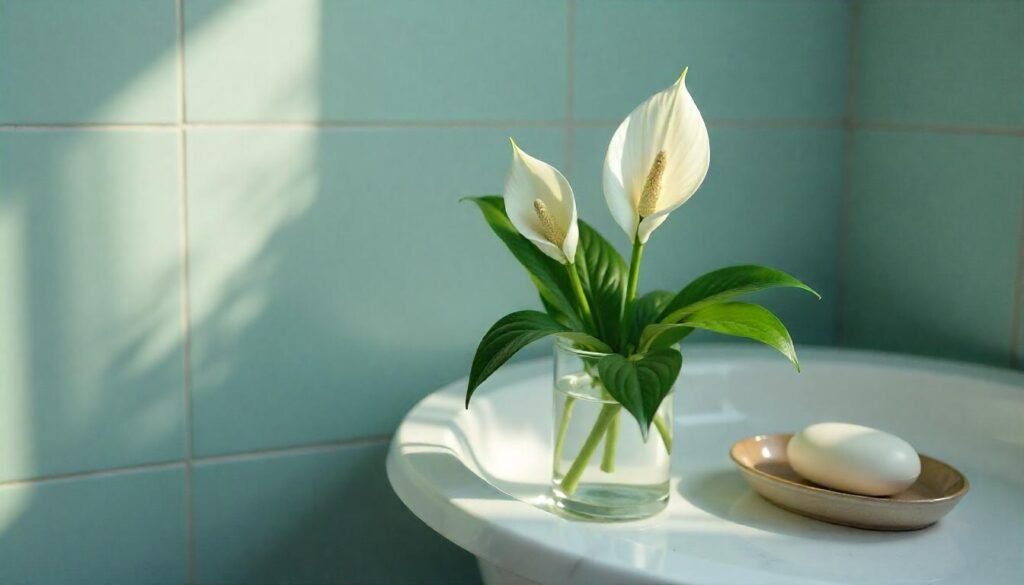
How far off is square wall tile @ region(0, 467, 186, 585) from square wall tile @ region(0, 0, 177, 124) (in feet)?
0.93

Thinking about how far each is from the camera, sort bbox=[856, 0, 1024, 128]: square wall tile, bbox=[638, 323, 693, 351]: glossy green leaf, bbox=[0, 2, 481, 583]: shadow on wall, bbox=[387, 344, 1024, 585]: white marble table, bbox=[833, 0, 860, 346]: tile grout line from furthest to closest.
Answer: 1. bbox=[833, 0, 860, 346]: tile grout line
2. bbox=[856, 0, 1024, 128]: square wall tile
3. bbox=[0, 2, 481, 583]: shadow on wall
4. bbox=[638, 323, 693, 351]: glossy green leaf
5. bbox=[387, 344, 1024, 585]: white marble table

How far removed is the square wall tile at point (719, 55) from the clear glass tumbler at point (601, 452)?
1.17 ft

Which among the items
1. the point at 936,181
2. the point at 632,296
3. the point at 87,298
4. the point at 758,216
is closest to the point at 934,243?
the point at 936,181

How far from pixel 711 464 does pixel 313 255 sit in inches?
14.4

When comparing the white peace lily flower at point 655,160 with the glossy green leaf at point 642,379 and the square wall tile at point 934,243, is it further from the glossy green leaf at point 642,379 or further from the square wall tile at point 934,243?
the square wall tile at point 934,243

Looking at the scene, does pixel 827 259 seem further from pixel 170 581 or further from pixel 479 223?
pixel 170 581

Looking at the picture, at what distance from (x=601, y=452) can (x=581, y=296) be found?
10cm

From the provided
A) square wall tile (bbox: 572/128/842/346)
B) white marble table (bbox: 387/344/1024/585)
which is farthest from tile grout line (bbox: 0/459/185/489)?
square wall tile (bbox: 572/128/842/346)

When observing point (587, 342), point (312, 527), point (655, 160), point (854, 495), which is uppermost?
point (655, 160)

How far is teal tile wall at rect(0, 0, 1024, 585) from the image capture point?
34.2 inches

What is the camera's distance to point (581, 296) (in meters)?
0.77

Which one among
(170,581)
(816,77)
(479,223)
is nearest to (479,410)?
(479,223)

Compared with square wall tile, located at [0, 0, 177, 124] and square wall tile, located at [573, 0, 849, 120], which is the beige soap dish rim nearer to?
square wall tile, located at [573, 0, 849, 120]

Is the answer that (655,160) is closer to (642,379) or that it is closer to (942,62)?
(642,379)
